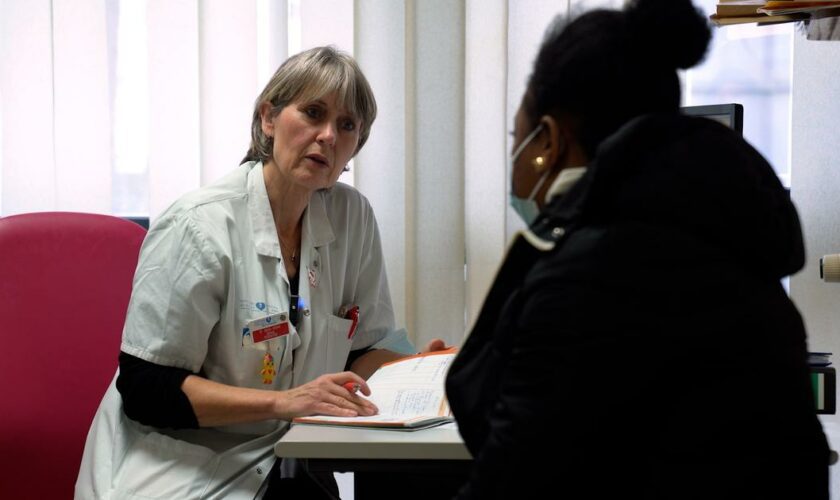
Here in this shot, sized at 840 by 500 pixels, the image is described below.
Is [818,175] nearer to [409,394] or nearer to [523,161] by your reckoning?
[409,394]

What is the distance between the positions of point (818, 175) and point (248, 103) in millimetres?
1457

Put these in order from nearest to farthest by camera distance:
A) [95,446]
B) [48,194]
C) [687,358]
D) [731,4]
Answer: [687,358] → [95,446] → [731,4] → [48,194]

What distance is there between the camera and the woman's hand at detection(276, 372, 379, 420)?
142cm

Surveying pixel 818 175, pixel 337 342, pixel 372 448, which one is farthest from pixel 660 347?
pixel 818 175

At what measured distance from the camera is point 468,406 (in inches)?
38.2

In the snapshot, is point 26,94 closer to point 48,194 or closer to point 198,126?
point 48,194

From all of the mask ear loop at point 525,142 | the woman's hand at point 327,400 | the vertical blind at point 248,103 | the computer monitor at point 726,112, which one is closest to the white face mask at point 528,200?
the mask ear loop at point 525,142

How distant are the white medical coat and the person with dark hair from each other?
0.80 m

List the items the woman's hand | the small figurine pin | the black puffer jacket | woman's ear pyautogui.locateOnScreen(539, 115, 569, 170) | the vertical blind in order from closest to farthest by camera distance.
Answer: the black puffer jacket
woman's ear pyautogui.locateOnScreen(539, 115, 569, 170)
the woman's hand
the small figurine pin
the vertical blind

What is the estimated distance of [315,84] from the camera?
1735mm

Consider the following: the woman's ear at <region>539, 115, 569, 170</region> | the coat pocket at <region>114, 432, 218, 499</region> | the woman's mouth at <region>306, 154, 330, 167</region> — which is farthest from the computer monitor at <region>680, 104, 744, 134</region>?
the coat pocket at <region>114, 432, 218, 499</region>

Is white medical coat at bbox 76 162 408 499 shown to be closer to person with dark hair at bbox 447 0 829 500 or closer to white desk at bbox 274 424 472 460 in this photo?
white desk at bbox 274 424 472 460

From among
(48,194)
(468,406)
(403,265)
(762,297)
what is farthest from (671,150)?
(48,194)

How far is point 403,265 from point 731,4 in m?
1.07
